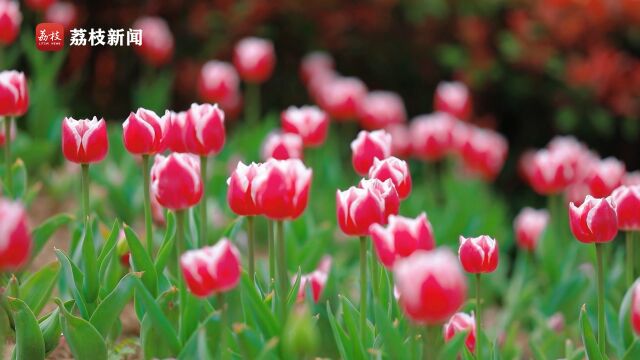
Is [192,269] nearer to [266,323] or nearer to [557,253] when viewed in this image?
[266,323]

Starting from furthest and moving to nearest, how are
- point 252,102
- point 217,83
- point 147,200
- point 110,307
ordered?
1. point 252,102
2. point 217,83
3. point 147,200
4. point 110,307

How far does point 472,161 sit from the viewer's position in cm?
435

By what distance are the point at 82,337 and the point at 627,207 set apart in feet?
4.25

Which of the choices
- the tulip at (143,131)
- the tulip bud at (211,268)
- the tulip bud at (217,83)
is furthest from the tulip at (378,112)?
the tulip bud at (211,268)

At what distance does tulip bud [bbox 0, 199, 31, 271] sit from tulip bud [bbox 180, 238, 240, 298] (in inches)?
12.1

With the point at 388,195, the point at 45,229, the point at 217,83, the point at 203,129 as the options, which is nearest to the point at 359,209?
the point at 388,195

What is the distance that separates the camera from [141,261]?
2.21 m

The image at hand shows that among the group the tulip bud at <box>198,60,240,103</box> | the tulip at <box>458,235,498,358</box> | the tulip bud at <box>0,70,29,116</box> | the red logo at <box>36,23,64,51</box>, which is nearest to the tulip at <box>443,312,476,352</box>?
the tulip at <box>458,235,498,358</box>

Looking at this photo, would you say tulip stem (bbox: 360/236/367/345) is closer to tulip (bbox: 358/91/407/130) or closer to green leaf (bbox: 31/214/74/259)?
green leaf (bbox: 31/214/74/259)

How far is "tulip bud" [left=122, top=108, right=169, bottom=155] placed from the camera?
2.11 m

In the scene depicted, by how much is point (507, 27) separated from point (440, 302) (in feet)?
13.9

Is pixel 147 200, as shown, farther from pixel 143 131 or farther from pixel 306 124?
pixel 306 124

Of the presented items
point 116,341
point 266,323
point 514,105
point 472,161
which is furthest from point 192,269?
point 514,105

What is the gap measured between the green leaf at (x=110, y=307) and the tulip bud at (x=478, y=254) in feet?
2.34
